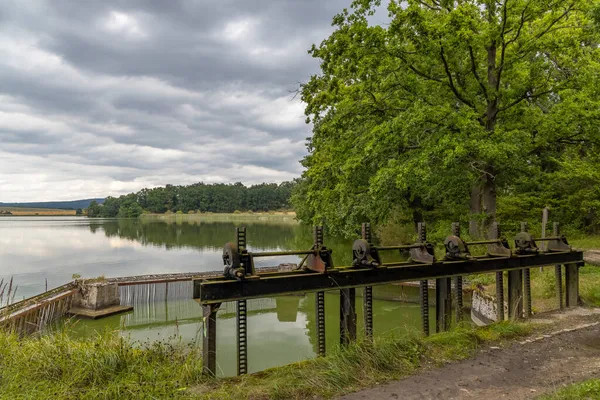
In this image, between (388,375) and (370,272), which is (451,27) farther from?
(388,375)

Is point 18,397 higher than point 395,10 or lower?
lower

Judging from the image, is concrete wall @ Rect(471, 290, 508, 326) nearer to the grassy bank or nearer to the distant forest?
the grassy bank

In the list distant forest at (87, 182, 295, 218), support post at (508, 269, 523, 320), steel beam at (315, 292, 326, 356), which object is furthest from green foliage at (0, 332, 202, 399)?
distant forest at (87, 182, 295, 218)

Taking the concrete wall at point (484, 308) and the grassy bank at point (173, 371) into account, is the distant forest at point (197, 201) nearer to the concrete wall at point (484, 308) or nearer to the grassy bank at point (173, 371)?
the concrete wall at point (484, 308)

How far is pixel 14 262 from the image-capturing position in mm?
24797

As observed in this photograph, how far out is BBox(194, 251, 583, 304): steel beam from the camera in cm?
331

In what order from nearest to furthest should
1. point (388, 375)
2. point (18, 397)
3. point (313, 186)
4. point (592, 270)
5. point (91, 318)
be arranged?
1. point (18, 397)
2. point (388, 375)
3. point (592, 270)
4. point (91, 318)
5. point (313, 186)

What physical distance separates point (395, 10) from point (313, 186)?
748 centimetres

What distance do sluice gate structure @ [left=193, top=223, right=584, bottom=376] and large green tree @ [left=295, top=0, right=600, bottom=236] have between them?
518 centimetres

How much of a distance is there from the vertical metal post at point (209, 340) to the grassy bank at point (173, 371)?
0.31ft

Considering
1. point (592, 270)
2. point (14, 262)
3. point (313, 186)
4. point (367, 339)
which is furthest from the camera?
point (14, 262)

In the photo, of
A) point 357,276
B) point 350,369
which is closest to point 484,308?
point 357,276

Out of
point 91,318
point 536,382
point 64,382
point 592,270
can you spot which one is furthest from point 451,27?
point 91,318

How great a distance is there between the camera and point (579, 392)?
9.48 ft
